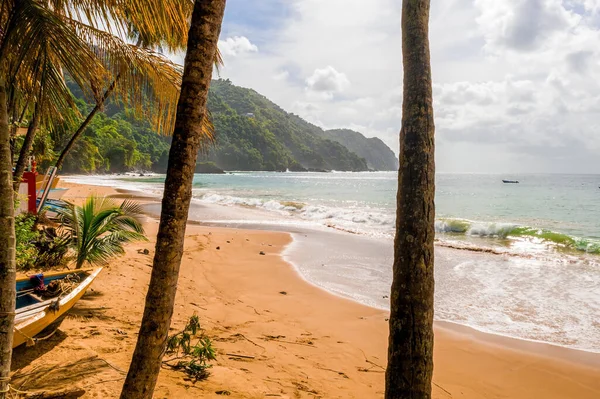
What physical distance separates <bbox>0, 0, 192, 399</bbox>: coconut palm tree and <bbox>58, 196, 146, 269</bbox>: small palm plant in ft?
6.37

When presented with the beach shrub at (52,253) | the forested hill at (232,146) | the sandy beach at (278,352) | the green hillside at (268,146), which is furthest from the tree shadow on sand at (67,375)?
the green hillside at (268,146)

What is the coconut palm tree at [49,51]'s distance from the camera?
7.96 feet

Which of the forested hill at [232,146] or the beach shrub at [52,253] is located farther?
the forested hill at [232,146]

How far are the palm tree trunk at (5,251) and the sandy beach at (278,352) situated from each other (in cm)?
84

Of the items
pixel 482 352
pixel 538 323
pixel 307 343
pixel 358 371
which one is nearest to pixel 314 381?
pixel 358 371

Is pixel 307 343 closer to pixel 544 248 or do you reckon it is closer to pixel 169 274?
pixel 169 274

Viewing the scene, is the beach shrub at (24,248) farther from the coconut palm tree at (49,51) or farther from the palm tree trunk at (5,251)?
the palm tree trunk at (5,251)

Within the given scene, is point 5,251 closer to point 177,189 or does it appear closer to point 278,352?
point 177,189

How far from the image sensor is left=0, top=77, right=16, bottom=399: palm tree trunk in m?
2.38

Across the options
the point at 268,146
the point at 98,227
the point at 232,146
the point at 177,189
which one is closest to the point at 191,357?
the point at 177,189

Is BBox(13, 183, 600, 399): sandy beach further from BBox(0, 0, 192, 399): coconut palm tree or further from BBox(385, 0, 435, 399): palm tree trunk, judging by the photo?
BBox(385, 0, 435, 399): palm tree trunk

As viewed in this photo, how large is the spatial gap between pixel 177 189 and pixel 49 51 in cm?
177

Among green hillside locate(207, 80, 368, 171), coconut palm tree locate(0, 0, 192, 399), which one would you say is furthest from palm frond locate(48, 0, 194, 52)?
green hillside locate(207, 80, 368, 171)

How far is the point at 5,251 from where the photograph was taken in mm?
2398
